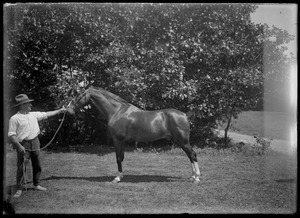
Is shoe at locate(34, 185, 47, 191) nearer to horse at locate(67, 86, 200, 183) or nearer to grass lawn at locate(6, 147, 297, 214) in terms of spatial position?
grass lawn at locate(6, 147, 297, 214)

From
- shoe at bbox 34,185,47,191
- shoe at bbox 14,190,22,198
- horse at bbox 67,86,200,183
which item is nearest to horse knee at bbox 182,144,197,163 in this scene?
horse at bbox 67,86,200,183

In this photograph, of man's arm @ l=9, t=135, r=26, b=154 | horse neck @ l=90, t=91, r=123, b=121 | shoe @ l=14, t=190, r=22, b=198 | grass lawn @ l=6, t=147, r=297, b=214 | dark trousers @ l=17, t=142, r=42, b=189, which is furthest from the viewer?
horse neck @ l=90, t=91, r=123, b=121

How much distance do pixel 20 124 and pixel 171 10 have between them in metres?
8.32

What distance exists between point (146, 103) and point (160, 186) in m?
5.65

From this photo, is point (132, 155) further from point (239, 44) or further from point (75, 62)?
point (239, 44)

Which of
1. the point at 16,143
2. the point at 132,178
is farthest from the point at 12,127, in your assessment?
the point at 132,178

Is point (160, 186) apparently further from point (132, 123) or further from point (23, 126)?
point (23, 126)

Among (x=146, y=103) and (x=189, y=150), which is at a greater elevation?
(x=146, y=103)

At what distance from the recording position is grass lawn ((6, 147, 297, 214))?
20.3ft

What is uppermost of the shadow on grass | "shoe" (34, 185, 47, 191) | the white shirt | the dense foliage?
the dense foliage

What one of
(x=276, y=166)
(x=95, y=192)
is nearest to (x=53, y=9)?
(x=95, y=192)

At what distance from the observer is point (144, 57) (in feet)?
41.4

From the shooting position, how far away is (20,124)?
682cm

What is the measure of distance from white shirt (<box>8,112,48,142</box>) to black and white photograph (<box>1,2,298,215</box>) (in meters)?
0.02
